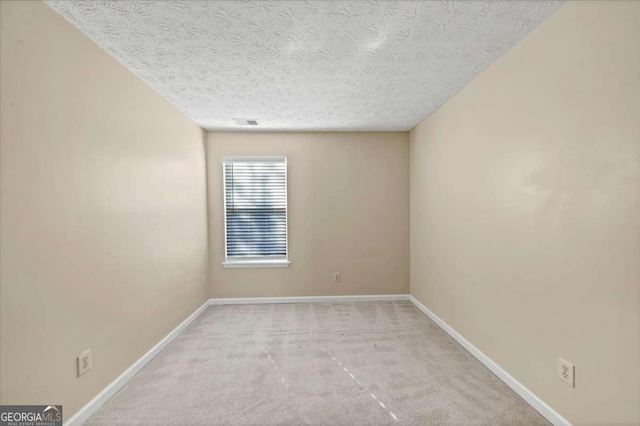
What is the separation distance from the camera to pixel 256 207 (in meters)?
3.77

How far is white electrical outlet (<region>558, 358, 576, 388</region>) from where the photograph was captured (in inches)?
57.6

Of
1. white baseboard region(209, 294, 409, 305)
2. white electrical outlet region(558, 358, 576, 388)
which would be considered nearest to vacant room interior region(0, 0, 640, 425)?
white electrical outlet region(558, 358, 576, 388)

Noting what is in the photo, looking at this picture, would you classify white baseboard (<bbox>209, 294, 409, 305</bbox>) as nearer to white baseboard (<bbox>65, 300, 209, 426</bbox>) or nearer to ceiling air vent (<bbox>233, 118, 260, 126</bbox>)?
white baseboard (<bbox>65, 300, 209, 426</bbox>)

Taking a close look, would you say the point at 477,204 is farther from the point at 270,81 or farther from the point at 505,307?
the point at 270,81

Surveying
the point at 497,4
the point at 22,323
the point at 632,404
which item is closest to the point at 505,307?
the point at 632,404

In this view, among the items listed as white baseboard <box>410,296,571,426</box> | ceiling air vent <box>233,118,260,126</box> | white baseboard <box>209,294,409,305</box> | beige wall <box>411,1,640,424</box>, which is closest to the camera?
beige wall <box>411,1,640,424</box>

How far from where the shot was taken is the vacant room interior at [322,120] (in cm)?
130

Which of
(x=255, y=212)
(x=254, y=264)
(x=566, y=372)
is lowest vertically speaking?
(x=566, y=372)

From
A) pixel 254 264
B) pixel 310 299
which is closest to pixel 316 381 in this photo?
pixel 310 299

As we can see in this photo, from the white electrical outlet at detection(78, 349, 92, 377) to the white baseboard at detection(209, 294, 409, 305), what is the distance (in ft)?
6.51

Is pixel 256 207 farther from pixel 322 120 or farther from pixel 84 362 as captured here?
pixel 84 362

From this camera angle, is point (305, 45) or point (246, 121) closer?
point (305, 45)

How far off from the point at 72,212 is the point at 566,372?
121 inches

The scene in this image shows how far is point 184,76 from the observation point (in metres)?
2.16
